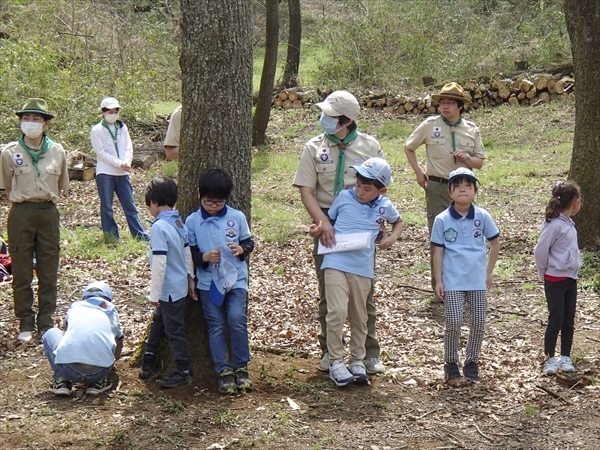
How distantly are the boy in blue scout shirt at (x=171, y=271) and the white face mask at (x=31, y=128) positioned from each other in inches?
81.3

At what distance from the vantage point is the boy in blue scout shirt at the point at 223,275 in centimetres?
568

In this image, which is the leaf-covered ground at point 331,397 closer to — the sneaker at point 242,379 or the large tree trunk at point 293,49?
the sneaker at point 242,379

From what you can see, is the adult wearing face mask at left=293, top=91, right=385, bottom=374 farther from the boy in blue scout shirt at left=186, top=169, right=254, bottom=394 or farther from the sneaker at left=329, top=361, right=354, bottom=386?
the boy in blue scout shirt at left=186, top=169, right=254, bottom=394

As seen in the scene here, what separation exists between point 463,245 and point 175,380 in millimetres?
2428

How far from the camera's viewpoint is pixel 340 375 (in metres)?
5.88

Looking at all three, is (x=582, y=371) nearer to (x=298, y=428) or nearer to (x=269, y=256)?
(x=298, y=428)

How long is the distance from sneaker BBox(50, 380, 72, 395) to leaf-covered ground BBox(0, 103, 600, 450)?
0.07 meters

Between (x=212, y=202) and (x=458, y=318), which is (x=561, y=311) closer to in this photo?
(x=458, y=318)

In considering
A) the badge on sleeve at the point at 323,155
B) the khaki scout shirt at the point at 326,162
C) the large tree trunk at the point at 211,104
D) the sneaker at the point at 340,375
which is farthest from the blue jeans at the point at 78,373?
the badge on sleeve at the point at 323,155

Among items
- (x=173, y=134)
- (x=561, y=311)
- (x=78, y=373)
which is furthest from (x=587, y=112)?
(x=78, y=373)

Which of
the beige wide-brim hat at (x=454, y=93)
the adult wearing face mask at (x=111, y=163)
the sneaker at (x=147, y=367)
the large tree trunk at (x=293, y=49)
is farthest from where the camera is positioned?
the large tree trunk at (x=293, y=49)

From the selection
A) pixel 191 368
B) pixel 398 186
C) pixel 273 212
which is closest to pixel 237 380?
pixel 191 368

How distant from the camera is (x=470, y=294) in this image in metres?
6.14

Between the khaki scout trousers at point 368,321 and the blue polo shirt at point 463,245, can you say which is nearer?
the blue polo shirt at point 463,245
